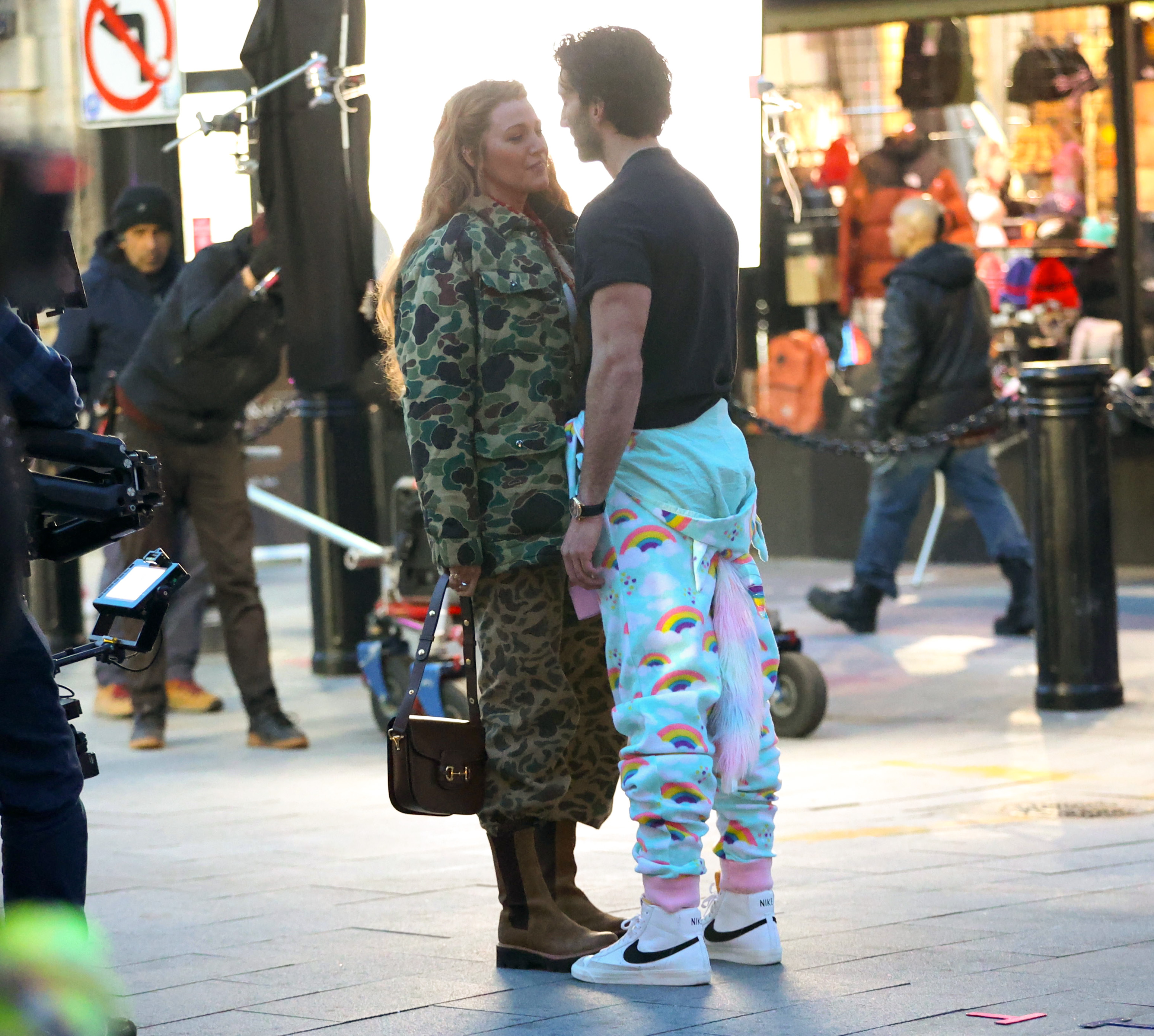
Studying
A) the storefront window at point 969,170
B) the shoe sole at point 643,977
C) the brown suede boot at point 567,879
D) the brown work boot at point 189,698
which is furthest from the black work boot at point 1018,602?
the shoe sole at point 643,977

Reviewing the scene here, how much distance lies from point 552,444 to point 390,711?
3574 millimetres

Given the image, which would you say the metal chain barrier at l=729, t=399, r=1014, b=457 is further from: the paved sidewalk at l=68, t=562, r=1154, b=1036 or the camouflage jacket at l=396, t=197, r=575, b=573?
the camouflage jacket at l=396, t=197, r=575, b=573

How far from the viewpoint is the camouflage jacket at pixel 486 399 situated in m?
4.39

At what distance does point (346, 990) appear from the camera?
423 cm

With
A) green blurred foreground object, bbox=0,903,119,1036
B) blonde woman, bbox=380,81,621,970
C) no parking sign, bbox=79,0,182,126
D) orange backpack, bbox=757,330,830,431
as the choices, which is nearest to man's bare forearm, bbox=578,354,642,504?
blonde woman, bbox=380,81,621,970

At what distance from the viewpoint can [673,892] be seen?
166 inches

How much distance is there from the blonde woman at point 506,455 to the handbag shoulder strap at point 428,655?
0.18 feet

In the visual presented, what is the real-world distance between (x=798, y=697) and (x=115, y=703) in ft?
9.59

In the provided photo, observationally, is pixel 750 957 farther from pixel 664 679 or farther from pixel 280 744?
pixel 280 744

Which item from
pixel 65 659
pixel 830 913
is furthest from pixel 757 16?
pixel 65 659

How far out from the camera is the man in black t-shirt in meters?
4.20

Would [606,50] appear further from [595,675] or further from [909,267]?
[909,267]

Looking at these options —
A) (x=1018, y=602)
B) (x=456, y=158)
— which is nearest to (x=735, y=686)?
(x=456, y=158)

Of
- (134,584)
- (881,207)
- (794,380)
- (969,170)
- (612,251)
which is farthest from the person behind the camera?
(794,380)
